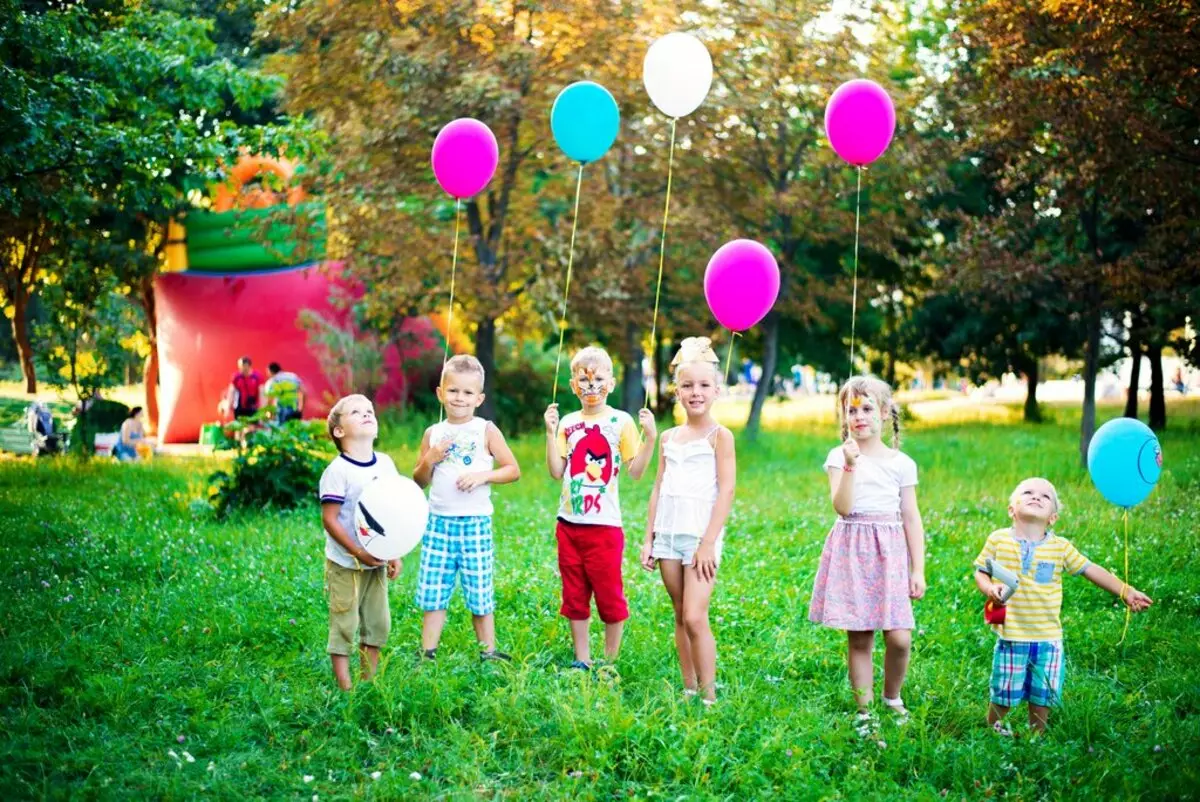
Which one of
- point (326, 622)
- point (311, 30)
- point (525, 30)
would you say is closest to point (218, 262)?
point (311, 30)

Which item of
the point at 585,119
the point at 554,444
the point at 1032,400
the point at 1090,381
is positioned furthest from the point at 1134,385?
the point at 554,444

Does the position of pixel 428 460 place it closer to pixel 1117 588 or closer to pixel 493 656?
pixel 493 656

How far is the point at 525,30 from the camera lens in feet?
44.9

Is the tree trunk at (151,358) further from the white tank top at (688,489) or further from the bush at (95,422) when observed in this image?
the white tank top at (688,489)

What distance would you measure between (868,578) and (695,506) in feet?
2.80

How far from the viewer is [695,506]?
5.10 metres

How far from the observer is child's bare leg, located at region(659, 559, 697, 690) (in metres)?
5.16

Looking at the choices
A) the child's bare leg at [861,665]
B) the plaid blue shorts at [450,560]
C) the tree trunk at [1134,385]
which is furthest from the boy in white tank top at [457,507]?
Result: the tree trunk at [1134,385]

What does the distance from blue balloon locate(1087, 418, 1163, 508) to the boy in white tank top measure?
3.09 m

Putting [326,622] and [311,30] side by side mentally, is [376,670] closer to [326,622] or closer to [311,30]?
[326,622]

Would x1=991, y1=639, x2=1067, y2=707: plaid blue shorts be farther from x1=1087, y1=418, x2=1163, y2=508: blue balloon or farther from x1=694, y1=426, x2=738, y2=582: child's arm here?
x1=694, y1=426, x2=738, y2=582: child's arm

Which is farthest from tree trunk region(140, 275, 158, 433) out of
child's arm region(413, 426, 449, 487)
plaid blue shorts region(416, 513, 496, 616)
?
plaid blue shorts region(416, 513, 496, 616)

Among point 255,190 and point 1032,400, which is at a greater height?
point 255,190

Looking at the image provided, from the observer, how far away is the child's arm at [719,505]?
196 inches
